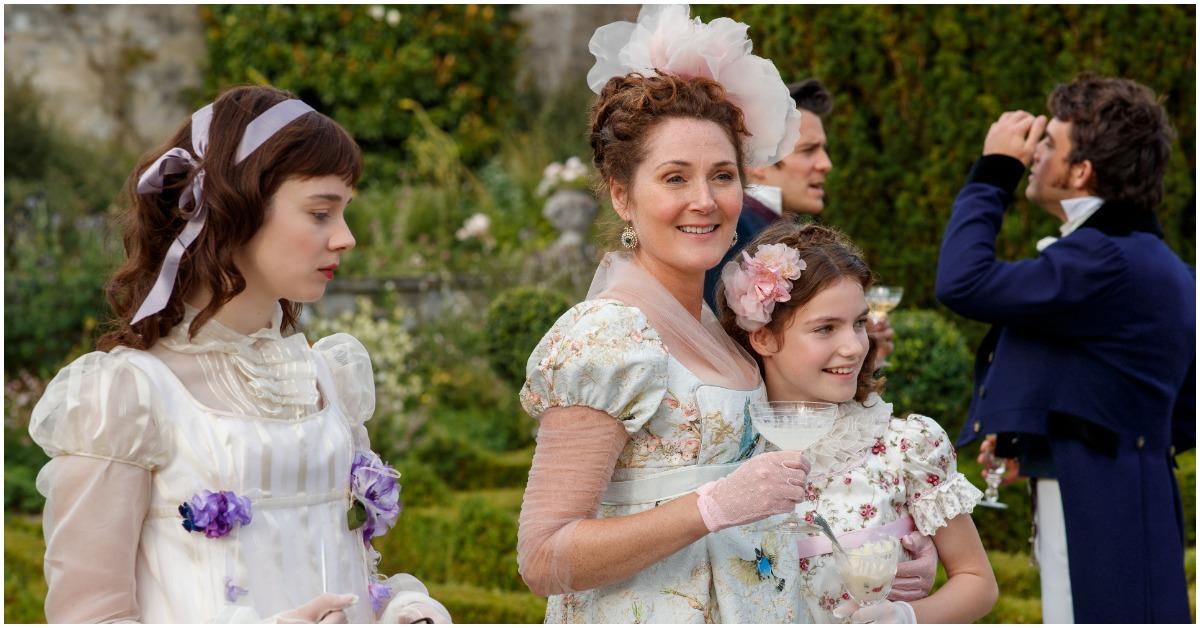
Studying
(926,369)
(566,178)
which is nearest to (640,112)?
(926,369)

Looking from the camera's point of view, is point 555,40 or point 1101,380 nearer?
point 1101,380

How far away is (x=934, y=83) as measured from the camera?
585 cm

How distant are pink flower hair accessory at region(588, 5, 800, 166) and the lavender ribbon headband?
22.5 inches

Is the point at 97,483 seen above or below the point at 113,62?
below

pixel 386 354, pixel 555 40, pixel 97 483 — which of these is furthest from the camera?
pixel 555 40

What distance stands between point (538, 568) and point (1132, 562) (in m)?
2.11

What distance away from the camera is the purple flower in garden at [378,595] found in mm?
2098

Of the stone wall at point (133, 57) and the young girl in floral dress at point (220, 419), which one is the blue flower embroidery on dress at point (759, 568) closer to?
the young girl in floral dress at point (220, 419)

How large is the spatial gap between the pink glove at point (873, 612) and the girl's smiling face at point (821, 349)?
34 centimetres

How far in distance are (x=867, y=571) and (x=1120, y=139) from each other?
6.41 ft

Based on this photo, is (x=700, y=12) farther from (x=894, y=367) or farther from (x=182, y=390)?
(x=182, y=390)

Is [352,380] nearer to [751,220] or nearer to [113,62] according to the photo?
[751,220]

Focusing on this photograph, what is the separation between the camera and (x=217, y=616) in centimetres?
184

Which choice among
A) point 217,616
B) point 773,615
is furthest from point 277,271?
point 773,615
